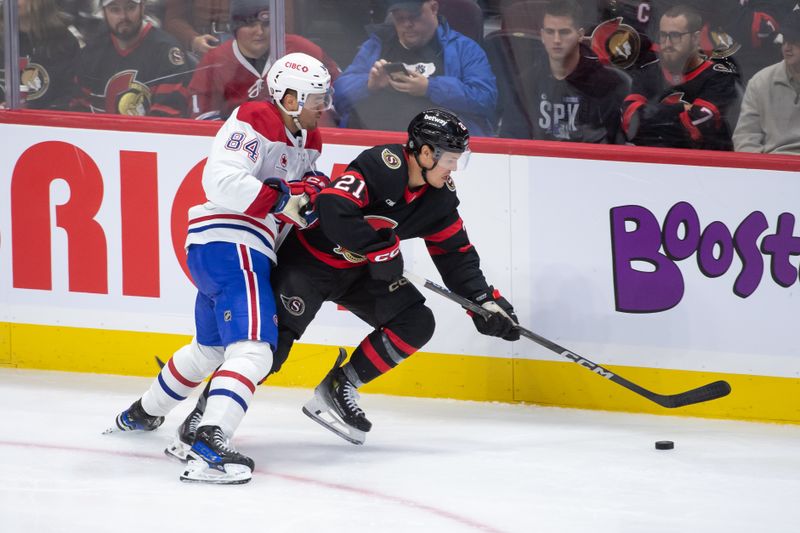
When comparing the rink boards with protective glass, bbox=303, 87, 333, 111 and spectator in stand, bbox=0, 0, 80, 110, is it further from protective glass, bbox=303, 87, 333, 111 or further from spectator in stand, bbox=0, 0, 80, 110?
protective glass, bbox=303, 87, 333, 111

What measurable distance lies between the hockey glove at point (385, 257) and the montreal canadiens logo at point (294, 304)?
23cm

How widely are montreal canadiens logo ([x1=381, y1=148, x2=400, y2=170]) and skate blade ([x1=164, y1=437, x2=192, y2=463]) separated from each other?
1.01 meters

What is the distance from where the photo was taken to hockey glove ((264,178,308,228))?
3.71m

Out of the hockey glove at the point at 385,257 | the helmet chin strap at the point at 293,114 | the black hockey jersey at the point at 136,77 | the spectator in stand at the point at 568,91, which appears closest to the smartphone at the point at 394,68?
the spectator in stand at the point at 568,91

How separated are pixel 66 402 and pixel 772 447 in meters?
2.40

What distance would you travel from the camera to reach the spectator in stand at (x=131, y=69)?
5027 millimetres

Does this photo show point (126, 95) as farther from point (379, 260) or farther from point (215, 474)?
point (215, 474)

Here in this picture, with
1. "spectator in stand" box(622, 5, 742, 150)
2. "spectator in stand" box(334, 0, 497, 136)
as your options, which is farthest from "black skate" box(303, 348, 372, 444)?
"spectator in stand" box(622, 5, 742, 150)

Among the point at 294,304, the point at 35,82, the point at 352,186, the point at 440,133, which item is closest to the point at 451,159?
the point at 440,133

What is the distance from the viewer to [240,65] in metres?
4.95

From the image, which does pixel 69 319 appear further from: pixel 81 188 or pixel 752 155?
pixel 752 155

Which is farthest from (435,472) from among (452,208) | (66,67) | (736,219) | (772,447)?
(66,67)

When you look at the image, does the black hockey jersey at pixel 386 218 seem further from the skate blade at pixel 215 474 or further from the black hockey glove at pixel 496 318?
the skate blade at pixel 215 474

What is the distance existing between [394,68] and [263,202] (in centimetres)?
130
